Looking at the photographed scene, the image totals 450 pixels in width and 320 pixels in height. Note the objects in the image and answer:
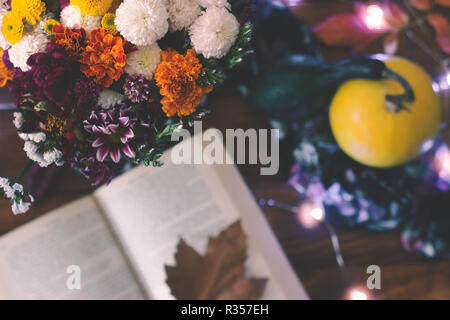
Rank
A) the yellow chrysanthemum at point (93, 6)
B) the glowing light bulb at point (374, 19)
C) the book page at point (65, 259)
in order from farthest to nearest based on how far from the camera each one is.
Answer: the glowing light bulb at point (374, 19)
the book page at point (65, 259)
the yellow chrysanthemum at point (93, 6)

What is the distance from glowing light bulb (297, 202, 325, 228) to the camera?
66cm

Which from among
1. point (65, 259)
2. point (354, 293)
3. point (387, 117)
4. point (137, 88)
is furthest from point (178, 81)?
→ point (354, 293)

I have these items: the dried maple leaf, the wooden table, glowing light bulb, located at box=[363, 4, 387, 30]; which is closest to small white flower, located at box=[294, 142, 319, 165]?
the wooden table

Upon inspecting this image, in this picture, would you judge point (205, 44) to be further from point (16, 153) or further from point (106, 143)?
point (16, 153)

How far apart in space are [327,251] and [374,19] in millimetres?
439

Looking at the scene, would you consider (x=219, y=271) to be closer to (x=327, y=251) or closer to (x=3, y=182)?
(x=327, y=251)

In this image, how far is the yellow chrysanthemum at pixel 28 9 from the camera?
1.13 ft

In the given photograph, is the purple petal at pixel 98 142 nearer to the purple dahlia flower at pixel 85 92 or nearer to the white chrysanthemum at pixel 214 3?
the purple dahlia flower at pixel 85 92

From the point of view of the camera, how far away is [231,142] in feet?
2.14

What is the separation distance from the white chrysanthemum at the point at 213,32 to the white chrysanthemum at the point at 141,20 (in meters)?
0.03

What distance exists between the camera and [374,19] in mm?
690

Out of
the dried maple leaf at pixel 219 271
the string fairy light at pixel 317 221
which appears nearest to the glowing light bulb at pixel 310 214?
the string fairy light at pixel 317 221
